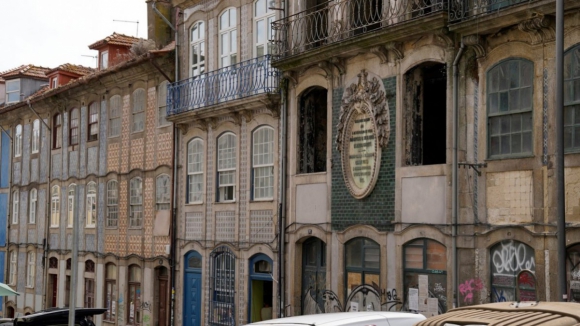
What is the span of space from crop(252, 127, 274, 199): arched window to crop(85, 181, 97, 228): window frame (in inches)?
415

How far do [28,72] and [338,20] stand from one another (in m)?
25.2

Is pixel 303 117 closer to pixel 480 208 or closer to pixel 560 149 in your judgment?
pixel 480 208

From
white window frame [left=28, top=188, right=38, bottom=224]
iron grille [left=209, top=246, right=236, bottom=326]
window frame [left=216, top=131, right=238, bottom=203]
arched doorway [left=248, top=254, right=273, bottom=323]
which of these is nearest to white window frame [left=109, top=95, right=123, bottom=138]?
window frame [left=216, top=131, right=238, bottom=203]

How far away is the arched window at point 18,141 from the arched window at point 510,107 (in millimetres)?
A: 27532

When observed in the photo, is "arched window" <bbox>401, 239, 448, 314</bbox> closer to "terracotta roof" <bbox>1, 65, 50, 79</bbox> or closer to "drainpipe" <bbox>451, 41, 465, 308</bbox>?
"drainpipe" <bbox>451, 41, 465, 308</bbox>

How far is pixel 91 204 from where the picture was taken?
3294 cm

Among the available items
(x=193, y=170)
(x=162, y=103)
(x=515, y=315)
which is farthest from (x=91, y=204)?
(x=515, y=315)

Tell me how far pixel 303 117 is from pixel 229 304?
5.51m

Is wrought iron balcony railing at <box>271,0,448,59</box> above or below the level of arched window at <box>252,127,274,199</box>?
above

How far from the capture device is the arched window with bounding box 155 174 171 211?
27922 millimetres

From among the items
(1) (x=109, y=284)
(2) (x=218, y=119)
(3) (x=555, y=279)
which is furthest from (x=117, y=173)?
(3) (x=555, y=279)

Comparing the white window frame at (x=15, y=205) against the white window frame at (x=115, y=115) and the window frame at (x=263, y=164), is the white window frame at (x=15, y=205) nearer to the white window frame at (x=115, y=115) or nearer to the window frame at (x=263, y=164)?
the white window frame at (x=115, y=115)

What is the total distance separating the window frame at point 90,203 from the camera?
107ft

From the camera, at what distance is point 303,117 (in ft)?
72.0
